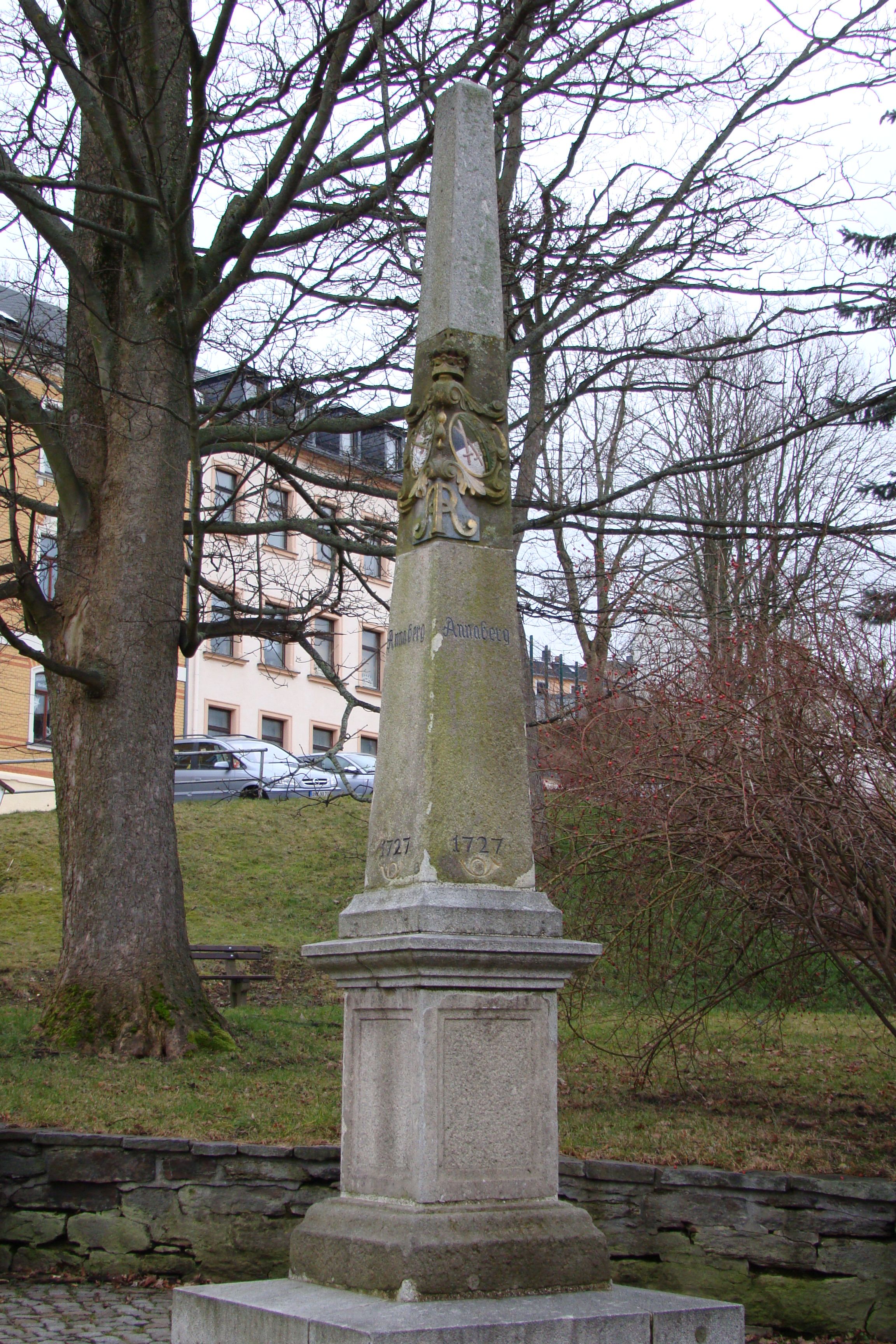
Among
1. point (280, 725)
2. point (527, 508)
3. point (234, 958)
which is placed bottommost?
point (234, 958)

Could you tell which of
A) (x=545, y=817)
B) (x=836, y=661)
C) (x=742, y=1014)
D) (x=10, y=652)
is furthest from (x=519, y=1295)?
(x=10, y=652)

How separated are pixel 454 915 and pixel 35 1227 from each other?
387cm

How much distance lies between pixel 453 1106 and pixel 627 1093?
5.28 m

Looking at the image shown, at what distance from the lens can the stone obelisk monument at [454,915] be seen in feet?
16.3

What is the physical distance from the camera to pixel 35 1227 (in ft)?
24.7

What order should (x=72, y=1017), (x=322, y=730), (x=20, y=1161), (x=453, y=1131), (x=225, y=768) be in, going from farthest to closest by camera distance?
(x=322, y=730) → (x=225, y=768) → (x=72, y=1017) → (x=20, y=1161) → (x=453, y=1131)

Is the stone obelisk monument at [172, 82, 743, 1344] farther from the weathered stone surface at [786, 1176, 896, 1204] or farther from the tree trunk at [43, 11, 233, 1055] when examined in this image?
the tree trunk at [43, 11, 233, 1055]

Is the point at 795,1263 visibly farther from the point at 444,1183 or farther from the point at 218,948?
the point at 218,948

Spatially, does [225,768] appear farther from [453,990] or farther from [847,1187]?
[453,990]

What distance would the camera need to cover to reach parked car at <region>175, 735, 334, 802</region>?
1156 inches

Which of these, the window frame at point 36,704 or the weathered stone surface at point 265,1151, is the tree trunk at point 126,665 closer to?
the weathered stone surface at point 265,1151

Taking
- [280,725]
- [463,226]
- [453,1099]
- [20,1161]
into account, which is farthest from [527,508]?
[280,725]

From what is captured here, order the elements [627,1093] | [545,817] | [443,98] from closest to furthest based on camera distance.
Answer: [443,98] → [627,1093] → [545,817]

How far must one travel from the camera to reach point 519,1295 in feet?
15.9
